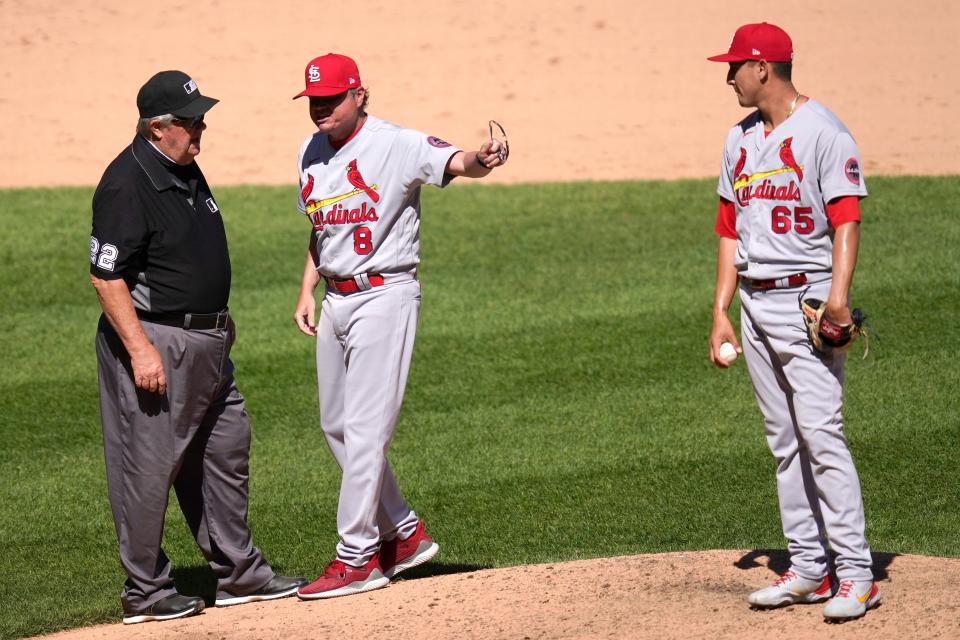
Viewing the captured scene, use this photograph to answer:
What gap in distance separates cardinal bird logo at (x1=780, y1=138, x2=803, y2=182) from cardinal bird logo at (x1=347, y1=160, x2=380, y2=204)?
61.6 inches

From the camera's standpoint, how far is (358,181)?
5.22 meters

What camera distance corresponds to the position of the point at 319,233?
5.33 metres

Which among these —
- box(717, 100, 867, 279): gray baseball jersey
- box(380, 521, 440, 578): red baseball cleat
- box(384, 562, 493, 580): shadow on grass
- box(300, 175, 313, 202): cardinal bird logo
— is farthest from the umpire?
box(717, 100, 867, 279): gray baseball jersey

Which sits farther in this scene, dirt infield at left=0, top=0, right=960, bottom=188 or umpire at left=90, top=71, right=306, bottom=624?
dirt infield at left=0, top=0, right=960, bottom=188

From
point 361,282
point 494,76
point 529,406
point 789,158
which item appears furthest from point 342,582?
point 494,76

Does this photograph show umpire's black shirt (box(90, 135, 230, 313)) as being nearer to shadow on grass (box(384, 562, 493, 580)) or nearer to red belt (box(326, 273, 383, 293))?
red belt (box(326, 273, 383, 293))

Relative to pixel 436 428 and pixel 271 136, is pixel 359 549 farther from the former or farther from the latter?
pixel 271 136

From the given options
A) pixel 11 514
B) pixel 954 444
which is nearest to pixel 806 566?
pixel 954 444

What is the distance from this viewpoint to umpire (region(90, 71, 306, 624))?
502cm

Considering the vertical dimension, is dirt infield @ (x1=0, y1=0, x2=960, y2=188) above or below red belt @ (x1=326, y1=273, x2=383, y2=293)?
above

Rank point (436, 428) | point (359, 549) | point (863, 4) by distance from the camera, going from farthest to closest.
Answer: point (863, 4), point (436, 428), point (359, 549)

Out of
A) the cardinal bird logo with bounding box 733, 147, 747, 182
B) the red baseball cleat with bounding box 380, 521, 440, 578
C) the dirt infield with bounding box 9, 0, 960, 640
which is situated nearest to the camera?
the cardinal bird logo with bounding box 733, 147, 747, 182

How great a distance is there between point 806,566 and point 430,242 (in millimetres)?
7740

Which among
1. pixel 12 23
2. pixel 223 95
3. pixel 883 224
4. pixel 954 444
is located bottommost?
pixel 954 444
